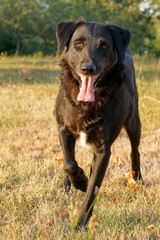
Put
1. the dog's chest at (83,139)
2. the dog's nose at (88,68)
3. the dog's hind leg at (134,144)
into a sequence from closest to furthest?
1. the dog's nose at (88,68)
2. the dog's chest at (83,139)
3. the dog's hind leg at (134,144)

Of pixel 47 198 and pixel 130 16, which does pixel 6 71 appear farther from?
pixel 130 16

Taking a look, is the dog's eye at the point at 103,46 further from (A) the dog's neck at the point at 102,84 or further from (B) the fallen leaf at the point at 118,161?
(B) the fallen leaf at the point at 118,161

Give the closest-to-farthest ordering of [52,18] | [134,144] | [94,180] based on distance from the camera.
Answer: [94,180], [134,144], [52,18]

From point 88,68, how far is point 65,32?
590 mm

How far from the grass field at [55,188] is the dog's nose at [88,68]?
0.92 meters

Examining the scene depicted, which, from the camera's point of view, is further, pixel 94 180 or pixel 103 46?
pixel 103 46

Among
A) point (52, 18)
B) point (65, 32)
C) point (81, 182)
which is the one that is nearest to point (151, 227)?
point (81, 182)

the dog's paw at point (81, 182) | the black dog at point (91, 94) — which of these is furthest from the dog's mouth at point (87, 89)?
the dog's paw at point (81, 182)

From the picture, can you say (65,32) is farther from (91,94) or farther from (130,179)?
(130,179)

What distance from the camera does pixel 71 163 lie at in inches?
93.4

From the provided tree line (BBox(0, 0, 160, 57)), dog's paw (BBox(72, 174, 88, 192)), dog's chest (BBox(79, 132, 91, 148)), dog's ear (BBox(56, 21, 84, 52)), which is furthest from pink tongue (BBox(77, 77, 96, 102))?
tree line (BBox(0, 0, 160, 57))

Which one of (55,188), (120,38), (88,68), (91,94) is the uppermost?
(120,38)

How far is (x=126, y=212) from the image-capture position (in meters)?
2.29

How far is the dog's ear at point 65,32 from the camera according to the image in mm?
2555
